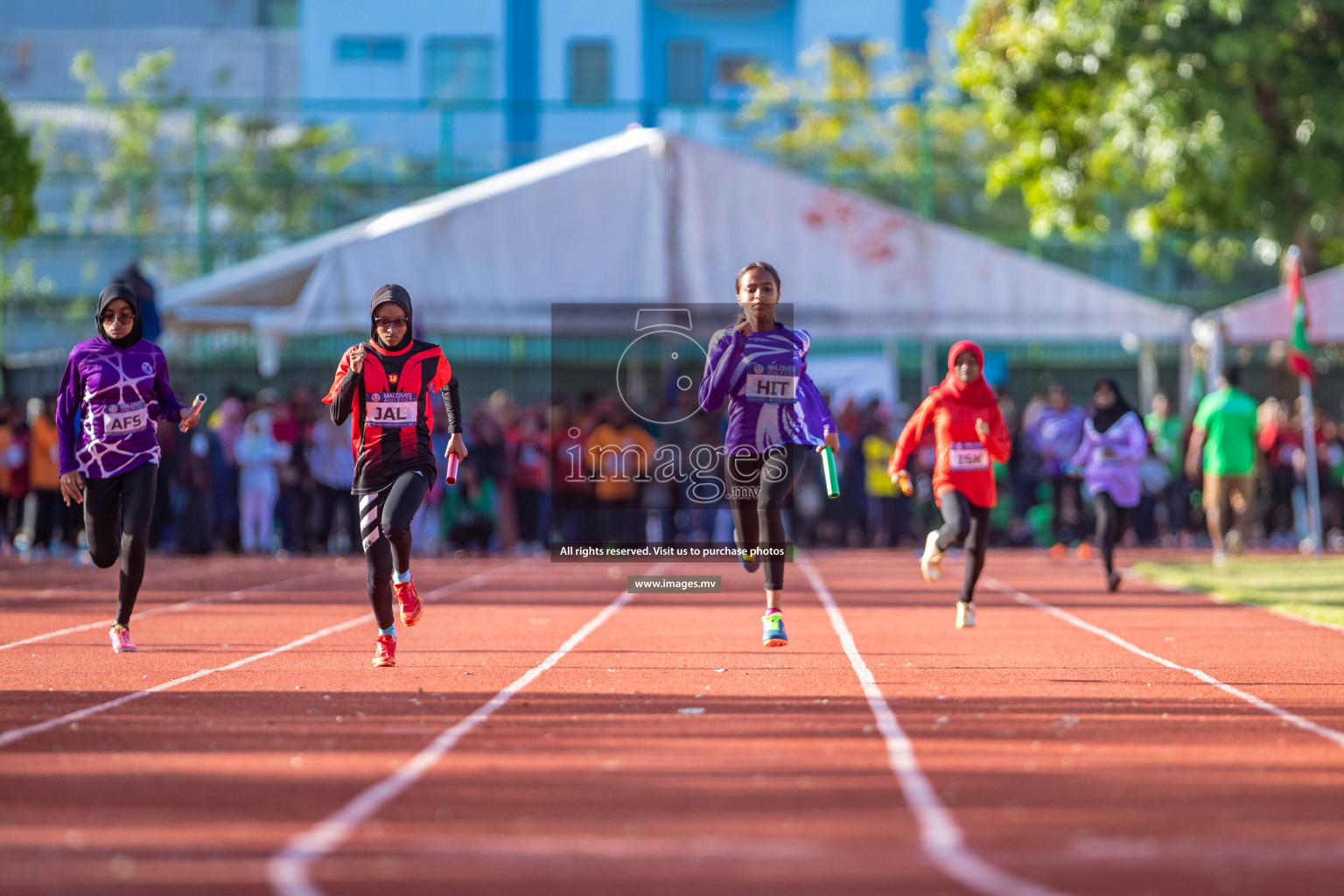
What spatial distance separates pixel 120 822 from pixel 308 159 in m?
24.5

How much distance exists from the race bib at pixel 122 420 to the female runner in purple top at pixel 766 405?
3.35m

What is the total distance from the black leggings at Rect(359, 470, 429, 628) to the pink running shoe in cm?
182

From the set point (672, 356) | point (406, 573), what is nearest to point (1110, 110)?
point (672, 356)

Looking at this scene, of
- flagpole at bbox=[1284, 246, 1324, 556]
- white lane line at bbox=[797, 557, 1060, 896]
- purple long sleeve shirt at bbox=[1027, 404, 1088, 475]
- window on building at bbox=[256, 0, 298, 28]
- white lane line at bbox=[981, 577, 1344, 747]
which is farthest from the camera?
window on building at bbox=[256, 0, 298, 28]

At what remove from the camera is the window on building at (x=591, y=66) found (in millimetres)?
44281

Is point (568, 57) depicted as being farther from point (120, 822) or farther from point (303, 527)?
point (120, 822)

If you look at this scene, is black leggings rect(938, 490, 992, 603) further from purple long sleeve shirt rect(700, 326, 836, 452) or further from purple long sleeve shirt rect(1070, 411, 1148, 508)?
purple long sleeve shirt rect(1070, 411, 1148, 508)

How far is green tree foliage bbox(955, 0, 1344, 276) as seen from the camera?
2242 centimetres

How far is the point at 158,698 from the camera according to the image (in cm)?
856

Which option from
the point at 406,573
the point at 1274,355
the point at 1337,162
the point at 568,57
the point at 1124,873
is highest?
the point at 568,57

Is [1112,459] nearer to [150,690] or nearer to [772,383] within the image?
[772,383]

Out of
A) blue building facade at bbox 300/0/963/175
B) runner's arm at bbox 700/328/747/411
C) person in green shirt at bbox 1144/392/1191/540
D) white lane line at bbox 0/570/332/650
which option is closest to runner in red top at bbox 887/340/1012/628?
runner's arm at bbox 700/328/747/411

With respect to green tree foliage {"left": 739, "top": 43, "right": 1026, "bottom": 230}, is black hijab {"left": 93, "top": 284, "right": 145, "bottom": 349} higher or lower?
lower

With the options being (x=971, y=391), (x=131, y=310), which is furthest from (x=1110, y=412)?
(x=131, y=310)
